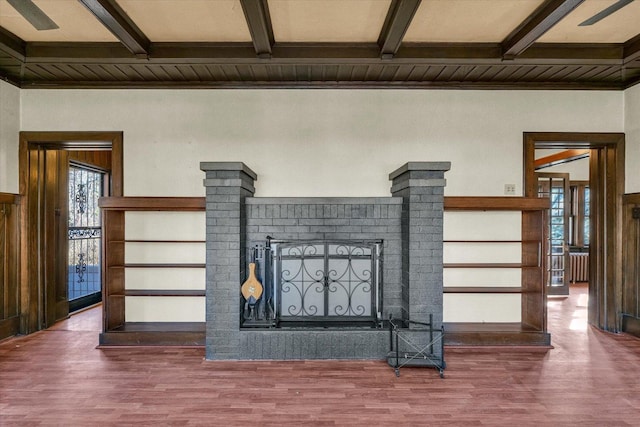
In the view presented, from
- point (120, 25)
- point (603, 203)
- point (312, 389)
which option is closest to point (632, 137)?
point (603, 203)

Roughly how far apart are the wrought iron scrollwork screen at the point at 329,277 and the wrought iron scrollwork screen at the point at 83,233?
3448 mm

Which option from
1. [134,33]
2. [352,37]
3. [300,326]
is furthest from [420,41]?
[300,326]

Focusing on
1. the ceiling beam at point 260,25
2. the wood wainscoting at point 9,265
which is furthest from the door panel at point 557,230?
the wood wainscoting at point 9,265

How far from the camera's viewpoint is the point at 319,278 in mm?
3576

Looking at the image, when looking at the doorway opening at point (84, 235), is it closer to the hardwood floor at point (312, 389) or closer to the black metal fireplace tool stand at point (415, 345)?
the hardwood floor at point (312, 389)

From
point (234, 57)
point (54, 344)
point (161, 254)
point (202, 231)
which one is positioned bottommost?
point (54, 344)

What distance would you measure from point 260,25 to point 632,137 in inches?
162

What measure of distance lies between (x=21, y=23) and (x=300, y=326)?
356 centimetres

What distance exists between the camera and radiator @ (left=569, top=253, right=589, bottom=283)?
7.10 m

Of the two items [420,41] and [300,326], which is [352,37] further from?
[300,326]

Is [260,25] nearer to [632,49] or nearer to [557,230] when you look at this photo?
[632,49]

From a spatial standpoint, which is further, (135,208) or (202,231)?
(202,231)

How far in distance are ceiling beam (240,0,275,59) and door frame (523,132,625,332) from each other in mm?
2904

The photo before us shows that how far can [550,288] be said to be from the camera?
612 cm
